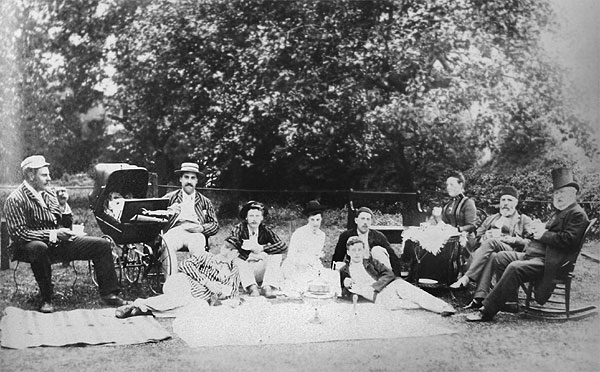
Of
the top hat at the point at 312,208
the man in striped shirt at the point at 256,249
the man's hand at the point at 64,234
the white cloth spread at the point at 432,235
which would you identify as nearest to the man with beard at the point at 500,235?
the white cloth spread at the point at 432,235

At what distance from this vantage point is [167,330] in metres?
4.38

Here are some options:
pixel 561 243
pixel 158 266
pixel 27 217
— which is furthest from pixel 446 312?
pixel 27 217

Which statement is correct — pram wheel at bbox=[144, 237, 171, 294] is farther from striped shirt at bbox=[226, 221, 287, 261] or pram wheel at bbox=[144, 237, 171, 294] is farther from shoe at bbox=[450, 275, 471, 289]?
shoe at bbox=[450, 275, 471, 289]

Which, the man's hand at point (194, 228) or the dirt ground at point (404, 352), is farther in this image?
the man's hand at point (194, 228)

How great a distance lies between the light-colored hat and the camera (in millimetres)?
4484

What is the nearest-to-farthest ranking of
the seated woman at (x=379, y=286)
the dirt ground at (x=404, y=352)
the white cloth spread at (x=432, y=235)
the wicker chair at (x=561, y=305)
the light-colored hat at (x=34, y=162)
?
the dirt ground at (x=404, y=352)
the light-colored hat at (x=34, y=162)
the wicker chair at (x=561, y=305)
the seated woman at (x=379, y=286)
the white cloth spread at (x=432, y=235)

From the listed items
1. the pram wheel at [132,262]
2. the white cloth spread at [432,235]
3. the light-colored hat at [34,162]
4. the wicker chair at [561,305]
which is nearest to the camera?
the light-colored hat at [34,162]

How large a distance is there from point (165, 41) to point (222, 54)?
462 mm

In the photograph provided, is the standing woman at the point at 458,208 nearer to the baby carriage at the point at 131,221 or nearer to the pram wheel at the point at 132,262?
the baby carriage at the point at 131,221

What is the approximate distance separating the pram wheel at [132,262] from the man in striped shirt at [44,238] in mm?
105

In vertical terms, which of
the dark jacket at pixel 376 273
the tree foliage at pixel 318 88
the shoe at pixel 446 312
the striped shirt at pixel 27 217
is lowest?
the shoe at pixel 446 312

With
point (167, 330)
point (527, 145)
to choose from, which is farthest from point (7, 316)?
point (527, 145)

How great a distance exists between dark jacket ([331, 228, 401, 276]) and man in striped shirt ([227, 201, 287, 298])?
0.44m

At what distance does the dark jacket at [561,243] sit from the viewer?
4.69 meters
